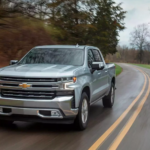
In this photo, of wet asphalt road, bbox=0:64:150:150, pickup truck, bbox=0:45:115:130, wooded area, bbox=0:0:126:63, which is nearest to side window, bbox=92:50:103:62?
wet asphalt road, bbox=0:64:150:150

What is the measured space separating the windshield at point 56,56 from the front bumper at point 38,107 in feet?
4.90

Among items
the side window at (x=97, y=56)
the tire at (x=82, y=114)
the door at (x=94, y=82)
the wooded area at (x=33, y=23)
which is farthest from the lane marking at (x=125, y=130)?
the wooded area at (x=33, y=23)

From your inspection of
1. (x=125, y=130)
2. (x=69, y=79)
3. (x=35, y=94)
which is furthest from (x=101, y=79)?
(x=35, y=94)

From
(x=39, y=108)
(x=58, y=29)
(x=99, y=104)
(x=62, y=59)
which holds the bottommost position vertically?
(x=99, y=104)

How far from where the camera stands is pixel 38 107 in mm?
5926

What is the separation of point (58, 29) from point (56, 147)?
14536mm

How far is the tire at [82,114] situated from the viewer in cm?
645

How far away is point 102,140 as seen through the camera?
19.3ft

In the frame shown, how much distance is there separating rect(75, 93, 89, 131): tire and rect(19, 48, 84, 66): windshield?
95cm

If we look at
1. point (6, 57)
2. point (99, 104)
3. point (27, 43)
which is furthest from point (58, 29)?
point (99, 104)

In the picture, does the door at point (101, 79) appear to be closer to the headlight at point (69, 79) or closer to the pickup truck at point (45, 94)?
the pickup truck at point (45, 94)

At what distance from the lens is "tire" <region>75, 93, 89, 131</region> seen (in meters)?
6.45

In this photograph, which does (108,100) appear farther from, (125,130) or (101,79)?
(125,130)

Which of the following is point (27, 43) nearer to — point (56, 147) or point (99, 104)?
point (99, 104)
